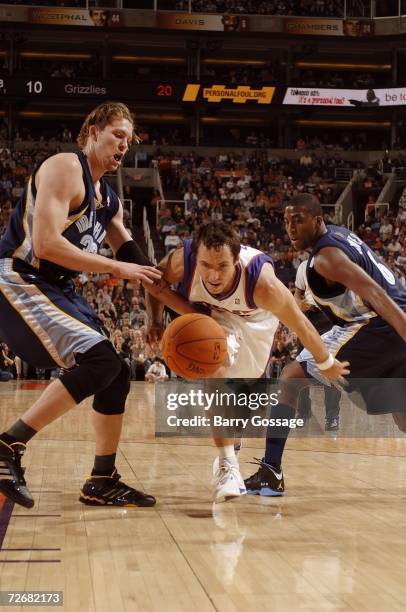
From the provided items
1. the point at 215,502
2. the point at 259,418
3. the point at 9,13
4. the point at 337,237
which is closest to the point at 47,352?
the point at 215,502

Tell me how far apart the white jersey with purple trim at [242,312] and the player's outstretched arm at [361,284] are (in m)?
0.35

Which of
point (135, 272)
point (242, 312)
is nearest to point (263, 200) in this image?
point (242, 312)

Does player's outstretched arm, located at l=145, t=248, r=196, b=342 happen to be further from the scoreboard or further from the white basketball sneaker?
the scoreboard

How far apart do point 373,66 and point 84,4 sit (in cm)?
1024

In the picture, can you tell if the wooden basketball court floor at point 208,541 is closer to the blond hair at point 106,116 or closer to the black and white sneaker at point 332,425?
the blond hair at point 106,116

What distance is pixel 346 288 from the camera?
484cm

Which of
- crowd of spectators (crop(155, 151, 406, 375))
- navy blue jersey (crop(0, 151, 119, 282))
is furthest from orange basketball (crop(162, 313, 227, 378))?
crowd of spectators (crop(155, 151, 406, 375))

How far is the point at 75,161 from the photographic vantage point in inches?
155

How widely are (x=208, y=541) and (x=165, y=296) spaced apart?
1.48m

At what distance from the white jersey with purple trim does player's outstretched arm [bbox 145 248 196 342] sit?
0.16 ft

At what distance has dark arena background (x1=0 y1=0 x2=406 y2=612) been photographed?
2.98m

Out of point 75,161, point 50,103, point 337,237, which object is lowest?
point 337,237

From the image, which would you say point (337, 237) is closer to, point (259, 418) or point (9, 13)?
point (259, 418)

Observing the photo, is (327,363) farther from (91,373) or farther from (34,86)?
(34,86)
